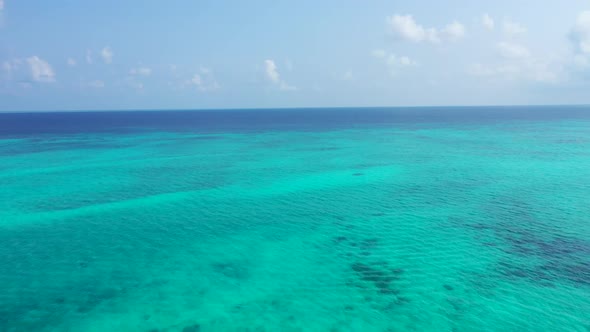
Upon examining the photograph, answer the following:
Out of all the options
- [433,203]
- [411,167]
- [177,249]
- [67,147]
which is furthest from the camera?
[67,147]

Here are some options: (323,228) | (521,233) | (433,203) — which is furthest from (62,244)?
(521,233)

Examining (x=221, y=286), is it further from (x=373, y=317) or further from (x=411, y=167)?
(x=411, y=167)

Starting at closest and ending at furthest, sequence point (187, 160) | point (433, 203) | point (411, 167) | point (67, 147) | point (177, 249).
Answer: point (177, 249)
point (433, 203)
point (411, 167)
point (187, 160)
point (67, 147)

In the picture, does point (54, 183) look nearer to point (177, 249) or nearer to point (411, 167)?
point (177, 249)

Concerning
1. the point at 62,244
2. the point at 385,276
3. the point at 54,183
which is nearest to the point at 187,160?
the point at 54,183

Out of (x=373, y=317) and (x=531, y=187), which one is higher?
(x=531, y=187)

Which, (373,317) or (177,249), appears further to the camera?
(177,249)
